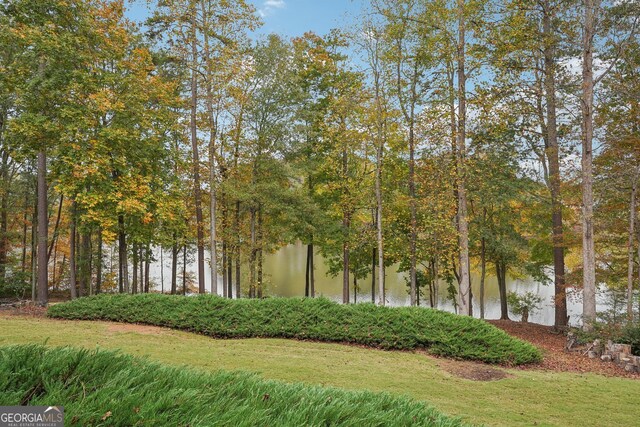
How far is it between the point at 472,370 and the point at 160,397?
7496 mm

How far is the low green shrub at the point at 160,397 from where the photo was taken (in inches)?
79.8

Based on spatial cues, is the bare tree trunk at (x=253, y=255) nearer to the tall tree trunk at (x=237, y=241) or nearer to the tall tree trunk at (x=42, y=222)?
the tall tree trunk at (x=237, y=241)

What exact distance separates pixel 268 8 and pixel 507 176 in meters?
11.8

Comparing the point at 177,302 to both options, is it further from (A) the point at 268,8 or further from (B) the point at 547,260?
(B) the point at 547,260

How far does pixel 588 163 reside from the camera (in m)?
11.0

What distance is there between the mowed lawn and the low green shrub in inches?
124

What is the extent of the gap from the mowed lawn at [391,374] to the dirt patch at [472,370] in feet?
0.42

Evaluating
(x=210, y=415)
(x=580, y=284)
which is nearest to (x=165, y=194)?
(x=210, y=415)

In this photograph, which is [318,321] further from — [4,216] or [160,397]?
[4,216]

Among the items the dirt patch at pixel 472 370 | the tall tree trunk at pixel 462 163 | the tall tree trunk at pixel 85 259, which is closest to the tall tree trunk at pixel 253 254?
the tall tree trunk at pixel 85 259

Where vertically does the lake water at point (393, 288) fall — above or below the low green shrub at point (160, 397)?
below

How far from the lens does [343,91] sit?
53.8ft

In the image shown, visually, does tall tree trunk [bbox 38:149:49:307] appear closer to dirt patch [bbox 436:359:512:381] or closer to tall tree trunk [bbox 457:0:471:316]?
dirt patch [bbox 436:359:512:381]

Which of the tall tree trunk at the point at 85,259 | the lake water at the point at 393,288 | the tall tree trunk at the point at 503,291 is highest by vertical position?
the tall tree trunk at the point at 85,259
